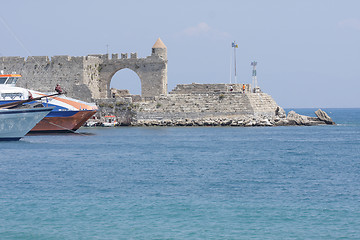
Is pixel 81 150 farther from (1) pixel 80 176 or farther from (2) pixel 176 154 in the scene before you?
(1) pixel 80 176

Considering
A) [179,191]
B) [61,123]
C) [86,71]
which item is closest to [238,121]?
[86,71]

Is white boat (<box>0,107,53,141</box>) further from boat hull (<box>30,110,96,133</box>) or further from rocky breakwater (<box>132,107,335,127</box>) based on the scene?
rocky breakwater (<box>132,107,335,127</box>)

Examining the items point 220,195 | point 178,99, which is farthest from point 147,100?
point 220,195

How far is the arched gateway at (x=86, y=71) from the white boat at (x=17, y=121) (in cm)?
1519

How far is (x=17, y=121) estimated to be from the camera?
1163 inches

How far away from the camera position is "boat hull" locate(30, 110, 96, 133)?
37.1 metres

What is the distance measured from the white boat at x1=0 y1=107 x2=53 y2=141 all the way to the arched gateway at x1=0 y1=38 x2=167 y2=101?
49.8 feet

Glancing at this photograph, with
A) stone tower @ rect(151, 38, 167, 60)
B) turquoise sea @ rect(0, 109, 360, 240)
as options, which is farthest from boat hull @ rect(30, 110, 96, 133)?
stone tower @ rect(151, 38, 167, 60)

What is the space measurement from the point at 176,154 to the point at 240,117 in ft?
60.4

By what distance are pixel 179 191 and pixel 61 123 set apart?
22130 mm

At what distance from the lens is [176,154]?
25.6 metres

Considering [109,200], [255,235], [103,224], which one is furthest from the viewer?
[109,200]

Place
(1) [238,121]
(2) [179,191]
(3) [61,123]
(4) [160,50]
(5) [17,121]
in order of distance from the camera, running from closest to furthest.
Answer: (2) [179,191] < (5) [17,121] < (3) [61,123] < (1) [238,121] < (4) [160,50]

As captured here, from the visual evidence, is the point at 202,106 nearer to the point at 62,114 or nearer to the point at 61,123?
the point at 61,123
